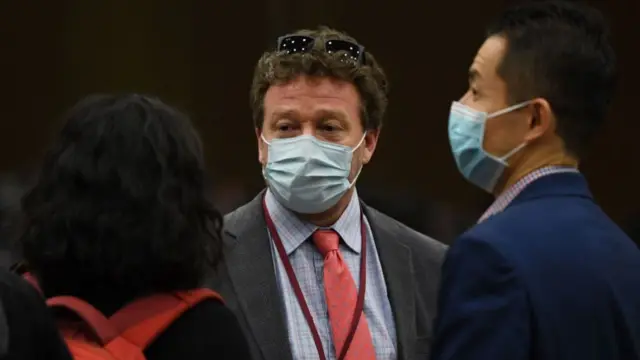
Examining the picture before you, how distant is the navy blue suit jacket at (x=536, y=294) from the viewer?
8.51 ft

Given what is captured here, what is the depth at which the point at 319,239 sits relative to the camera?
358 cm

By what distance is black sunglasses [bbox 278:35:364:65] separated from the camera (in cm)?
365

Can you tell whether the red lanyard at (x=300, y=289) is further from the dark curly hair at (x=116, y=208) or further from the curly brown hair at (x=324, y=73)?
the dark curly hair at (x=116, y=208)

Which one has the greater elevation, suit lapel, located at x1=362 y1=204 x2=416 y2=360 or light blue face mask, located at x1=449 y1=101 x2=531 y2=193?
light blue face mask, located at x1=449 y1=101 x2=531 y2=193

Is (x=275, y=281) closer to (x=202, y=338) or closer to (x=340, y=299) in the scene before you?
(x=340, y=299)

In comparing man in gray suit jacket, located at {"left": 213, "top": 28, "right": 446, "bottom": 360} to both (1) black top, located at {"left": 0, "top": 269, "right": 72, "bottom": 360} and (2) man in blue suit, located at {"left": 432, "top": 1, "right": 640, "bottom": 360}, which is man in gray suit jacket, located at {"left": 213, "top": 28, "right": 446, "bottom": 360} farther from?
(1) black top, located at {"left": 0, "top": 269, "right": 72, "bottom": 360}

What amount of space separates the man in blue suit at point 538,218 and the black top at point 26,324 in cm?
83

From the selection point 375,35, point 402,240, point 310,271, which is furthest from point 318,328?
point 375,35

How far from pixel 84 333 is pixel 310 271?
42.3 inches

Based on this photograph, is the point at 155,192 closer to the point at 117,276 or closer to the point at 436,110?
the point at 117,276

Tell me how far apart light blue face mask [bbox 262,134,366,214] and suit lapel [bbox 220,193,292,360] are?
118 mm

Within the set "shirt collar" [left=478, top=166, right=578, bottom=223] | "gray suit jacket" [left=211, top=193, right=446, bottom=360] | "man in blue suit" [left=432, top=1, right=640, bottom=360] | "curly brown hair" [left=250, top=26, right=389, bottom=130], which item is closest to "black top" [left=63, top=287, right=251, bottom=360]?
"man in blue suit" [left=432, top=1, right=640, bottom=360]

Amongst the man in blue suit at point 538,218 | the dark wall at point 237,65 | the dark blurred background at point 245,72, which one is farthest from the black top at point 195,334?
the dark wall at point 237,65

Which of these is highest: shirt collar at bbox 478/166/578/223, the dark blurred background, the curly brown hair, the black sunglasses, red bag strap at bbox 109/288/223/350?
the black sunglasses
